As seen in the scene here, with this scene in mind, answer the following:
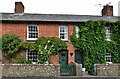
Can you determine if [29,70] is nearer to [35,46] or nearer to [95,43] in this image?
[35,46]

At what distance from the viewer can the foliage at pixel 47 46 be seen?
1111 inches

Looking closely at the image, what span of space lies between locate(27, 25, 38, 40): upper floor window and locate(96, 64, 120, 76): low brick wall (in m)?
8.83

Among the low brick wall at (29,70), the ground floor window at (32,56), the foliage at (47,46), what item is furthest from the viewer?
the ground floor window at (32,56)

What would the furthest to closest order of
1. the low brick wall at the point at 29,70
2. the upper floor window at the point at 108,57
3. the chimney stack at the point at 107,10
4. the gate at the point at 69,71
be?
the chimney stack at the point at 107,10
the upper floor window at the point at 108,57
the gate at the point at 69,71
the low brick wall at the point at 29,70

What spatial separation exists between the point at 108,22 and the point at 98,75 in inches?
324

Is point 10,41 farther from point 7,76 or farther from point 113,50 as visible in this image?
point 113,50

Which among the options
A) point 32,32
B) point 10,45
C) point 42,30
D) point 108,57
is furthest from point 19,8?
point 108,57

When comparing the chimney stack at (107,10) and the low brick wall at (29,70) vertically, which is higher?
the chimney stack at (107,10)

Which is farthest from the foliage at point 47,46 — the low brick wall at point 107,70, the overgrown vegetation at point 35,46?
the low brick wall at point 107,70

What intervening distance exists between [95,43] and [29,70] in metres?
9.74

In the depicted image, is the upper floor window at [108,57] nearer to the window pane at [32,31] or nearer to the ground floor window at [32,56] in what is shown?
the ground floor window at [32,56]

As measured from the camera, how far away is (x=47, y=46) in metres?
28.7

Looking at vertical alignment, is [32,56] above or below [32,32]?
below

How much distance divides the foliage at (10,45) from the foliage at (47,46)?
229 cm
